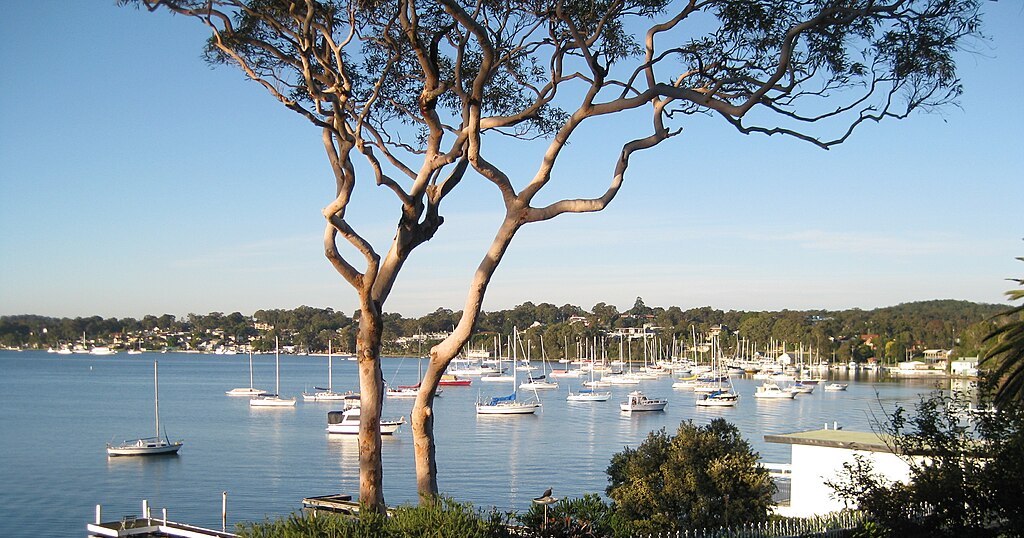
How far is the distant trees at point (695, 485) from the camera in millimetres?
14484

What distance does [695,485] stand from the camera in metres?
14.6

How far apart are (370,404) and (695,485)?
20.2ft

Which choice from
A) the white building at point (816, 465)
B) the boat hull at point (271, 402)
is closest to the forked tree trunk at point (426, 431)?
the white building at point (816, 465)

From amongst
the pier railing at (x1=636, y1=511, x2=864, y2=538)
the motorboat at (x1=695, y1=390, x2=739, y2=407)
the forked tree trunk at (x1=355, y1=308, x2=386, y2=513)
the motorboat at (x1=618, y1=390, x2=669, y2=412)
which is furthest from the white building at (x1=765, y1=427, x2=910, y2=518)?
the motorboat at (x1=695, y1=390, x2=739, y2=407)

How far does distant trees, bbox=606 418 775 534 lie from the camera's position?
14.5 m

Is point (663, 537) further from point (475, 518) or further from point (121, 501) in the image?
point (121, 501)

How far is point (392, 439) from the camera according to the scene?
200 ft

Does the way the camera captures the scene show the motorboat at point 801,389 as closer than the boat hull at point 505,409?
No

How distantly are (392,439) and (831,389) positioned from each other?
59.7 meters

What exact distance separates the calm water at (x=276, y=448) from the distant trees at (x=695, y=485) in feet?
8.17

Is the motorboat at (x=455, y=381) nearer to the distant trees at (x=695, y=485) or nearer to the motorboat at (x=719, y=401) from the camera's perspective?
the motorboat at (x=719, y=401)

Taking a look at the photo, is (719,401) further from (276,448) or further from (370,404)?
(370,404)

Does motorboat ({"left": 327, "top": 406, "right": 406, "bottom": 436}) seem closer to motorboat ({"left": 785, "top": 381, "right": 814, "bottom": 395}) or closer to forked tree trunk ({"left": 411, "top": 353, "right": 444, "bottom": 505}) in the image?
motorboat ({"left": 785, "top": 381, "right": 814, "bottom": 395})

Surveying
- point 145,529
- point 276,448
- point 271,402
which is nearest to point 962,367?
point 271,402
